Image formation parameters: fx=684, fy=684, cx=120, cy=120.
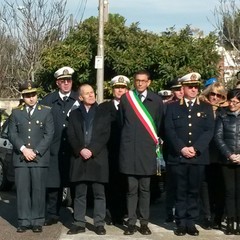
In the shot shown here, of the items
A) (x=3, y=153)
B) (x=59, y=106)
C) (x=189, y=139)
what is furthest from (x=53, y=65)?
(x=189, y=139)

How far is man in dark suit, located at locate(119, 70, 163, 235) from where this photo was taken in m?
8.73

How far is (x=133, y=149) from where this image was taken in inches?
344

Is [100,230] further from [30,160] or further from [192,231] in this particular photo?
[30,160]

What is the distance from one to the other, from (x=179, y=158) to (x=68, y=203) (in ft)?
10.2

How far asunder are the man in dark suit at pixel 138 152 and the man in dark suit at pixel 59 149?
102 centimetres

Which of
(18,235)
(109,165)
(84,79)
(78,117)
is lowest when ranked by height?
(18,235)

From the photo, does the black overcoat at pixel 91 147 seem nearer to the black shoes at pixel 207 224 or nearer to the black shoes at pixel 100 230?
the black shoes at pixel 100 230

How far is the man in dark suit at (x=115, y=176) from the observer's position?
→ 925 cm

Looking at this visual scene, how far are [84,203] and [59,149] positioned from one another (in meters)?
1.00

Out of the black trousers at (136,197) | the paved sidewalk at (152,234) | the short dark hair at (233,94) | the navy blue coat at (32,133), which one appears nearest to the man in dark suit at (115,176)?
the paved sidewalk at (152,234)

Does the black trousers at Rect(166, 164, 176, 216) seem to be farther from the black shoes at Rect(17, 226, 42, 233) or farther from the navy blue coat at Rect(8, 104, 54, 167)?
the black shoes at Rect(17, 226, 42, 233)

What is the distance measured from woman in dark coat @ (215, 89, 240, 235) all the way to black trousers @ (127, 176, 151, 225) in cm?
102

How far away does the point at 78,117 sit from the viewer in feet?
29.1

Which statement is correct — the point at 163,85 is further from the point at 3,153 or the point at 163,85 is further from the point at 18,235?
the point at 18,235
